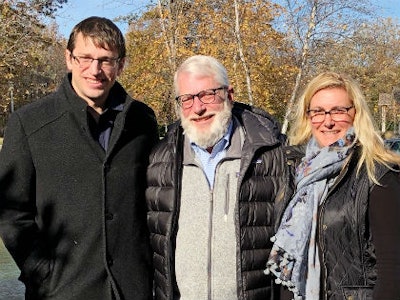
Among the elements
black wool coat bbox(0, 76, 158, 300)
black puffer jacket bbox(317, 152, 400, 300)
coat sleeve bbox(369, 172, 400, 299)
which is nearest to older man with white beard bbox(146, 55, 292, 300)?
black wool coat bbox(0, 76, 158, 300)

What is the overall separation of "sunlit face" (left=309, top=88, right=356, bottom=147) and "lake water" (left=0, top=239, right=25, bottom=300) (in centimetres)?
499

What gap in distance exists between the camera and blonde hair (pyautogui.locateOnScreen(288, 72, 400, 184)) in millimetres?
2645

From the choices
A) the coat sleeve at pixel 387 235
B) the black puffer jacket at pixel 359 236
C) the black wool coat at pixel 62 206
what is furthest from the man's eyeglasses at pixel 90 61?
the coat sleeve at pixel 387 235

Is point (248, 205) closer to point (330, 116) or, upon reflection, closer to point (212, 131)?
point (212, 131)

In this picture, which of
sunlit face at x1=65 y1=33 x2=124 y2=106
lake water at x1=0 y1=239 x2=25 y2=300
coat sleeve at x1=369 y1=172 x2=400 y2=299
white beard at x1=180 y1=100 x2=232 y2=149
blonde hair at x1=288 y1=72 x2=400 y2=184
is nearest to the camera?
coat sleeve at x1=369 y1=172 x2=400 y2=299

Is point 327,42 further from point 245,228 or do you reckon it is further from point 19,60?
point 245,228

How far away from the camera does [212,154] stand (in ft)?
10.4

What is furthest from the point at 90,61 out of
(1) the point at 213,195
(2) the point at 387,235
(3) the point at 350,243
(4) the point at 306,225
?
(2) the point at 387,235

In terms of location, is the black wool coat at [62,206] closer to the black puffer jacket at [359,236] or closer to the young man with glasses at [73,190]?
the young man with glasses at [73,190]

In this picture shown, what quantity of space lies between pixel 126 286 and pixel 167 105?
17458 mm

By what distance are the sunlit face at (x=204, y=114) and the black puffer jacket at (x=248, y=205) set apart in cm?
14

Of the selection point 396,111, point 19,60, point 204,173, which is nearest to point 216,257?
point 204,173

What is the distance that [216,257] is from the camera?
117 inches

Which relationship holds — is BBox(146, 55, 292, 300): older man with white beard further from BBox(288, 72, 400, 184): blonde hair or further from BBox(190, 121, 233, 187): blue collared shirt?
BBox(288, 72, 400, 184): blonde hair
